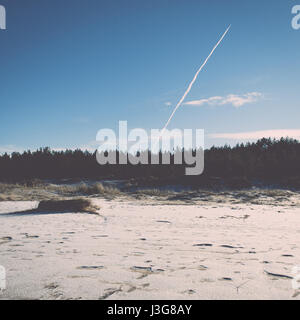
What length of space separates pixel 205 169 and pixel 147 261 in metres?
22.3

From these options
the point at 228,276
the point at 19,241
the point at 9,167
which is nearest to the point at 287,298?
the point at 228,276

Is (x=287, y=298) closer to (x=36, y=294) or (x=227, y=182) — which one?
(x=36, y=294)

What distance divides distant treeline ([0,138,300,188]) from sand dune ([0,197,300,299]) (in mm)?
14598

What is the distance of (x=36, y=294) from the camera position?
221 cm

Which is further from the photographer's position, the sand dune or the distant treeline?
the distant treeline

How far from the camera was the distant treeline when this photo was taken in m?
20.8

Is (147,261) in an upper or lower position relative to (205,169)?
lower

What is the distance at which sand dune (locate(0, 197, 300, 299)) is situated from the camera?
2292 mm

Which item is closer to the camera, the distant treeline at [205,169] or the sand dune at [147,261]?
the sand dune at [147,261]

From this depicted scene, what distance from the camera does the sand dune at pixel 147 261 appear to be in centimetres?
229

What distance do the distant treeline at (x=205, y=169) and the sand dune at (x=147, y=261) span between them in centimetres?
1460

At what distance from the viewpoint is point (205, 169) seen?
2478 centimetres

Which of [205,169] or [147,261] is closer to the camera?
[147,261]

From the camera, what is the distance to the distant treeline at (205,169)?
20844mm
